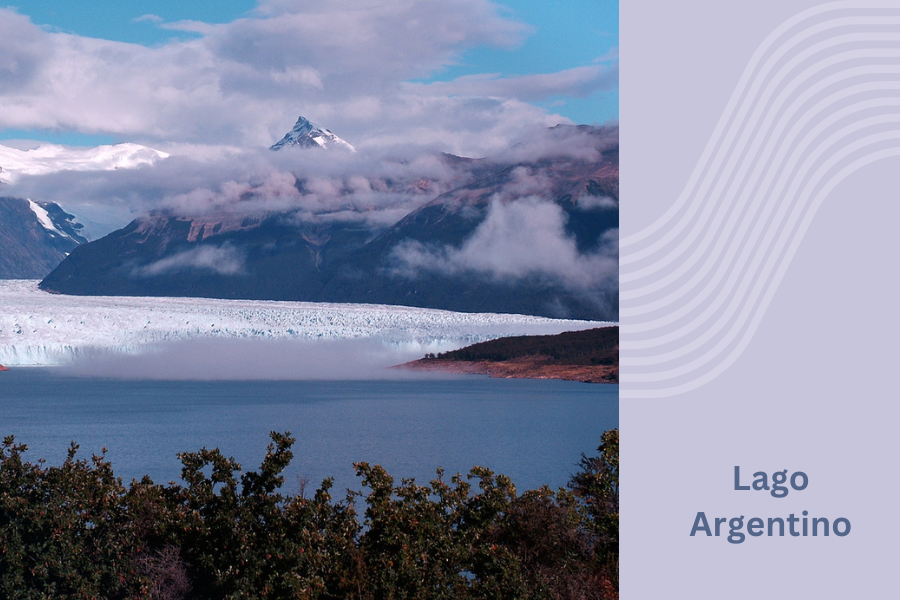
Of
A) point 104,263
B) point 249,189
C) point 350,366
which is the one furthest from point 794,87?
point 249,189

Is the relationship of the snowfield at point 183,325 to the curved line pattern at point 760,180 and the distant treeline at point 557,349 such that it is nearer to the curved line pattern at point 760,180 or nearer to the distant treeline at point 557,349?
the distant treeline at point 557,349

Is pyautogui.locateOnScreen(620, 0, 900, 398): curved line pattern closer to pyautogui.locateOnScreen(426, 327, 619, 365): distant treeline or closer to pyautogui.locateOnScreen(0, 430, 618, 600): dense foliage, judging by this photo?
pyautogui.locateOnScreen(0, 430, 618, 600): dense foliage


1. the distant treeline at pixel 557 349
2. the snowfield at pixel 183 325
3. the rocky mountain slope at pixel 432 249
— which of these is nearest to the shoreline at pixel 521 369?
the distant treeline at pixel 557 349

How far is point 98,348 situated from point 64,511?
4127cm

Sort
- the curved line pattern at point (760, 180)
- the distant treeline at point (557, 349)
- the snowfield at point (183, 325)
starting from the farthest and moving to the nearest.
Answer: the distant treeline at point (557, 349), the snowfield at point (183, 325), the curved line pattern at point (760, 180)

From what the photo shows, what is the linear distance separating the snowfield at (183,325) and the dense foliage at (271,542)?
38.6m

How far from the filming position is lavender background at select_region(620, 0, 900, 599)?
4676 mm

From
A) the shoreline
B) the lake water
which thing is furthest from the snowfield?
the shoreline

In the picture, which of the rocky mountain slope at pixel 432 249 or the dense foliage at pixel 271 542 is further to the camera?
the rocky mountain slope at pixel 432 249

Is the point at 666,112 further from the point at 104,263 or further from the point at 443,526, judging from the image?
the point at 104,263

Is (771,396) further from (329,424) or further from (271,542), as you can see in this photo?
(329,424)

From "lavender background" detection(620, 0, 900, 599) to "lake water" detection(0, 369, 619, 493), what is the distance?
10777 millimetres

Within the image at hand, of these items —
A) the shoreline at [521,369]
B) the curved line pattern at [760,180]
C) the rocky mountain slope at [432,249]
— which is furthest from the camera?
the rocky mountain slope at [432,249]

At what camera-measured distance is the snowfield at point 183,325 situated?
1694 inches
